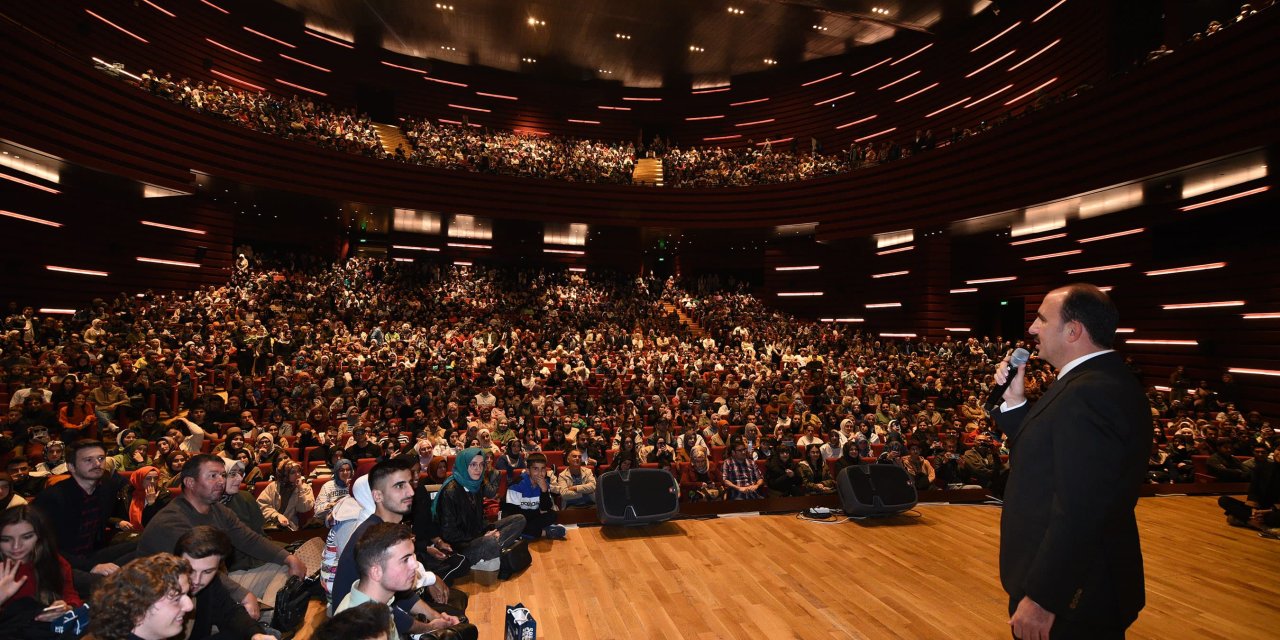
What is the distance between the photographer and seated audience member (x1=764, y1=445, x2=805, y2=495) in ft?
20.3

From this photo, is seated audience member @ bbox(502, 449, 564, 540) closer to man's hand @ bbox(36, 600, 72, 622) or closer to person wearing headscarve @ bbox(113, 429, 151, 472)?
man's hand @ bbox(36, 600, 72, 622)

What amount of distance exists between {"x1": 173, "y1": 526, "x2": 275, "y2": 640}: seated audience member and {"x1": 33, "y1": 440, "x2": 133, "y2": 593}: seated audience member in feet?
3.13

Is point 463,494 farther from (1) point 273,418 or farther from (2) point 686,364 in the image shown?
(2) point 686,364

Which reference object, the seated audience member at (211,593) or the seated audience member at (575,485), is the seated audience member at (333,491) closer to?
the seated audience member at (211,593)

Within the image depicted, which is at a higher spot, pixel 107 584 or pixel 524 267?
pixel 524 267

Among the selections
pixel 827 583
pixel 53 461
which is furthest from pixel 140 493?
pixel 827 583

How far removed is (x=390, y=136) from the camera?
1862 cm

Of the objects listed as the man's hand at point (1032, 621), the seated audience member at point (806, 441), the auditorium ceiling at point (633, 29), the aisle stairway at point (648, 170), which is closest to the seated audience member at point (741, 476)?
the seated audience member at point (806, 441)

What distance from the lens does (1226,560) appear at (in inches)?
173

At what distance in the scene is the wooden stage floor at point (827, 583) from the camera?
3334 mm

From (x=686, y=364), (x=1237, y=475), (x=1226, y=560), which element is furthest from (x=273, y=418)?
(x=1237, y=475)

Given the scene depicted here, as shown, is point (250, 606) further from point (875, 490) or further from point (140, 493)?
point (875, 490)

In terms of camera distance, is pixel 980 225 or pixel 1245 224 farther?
pixel 980 225

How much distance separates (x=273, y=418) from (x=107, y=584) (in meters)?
6.31
